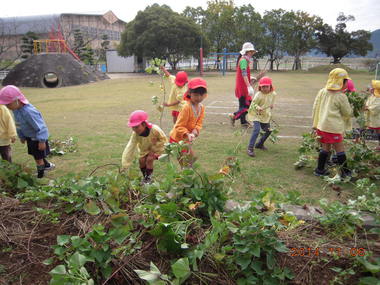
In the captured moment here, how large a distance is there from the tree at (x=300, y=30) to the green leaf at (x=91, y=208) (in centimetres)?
3997

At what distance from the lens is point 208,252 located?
71.8 inches

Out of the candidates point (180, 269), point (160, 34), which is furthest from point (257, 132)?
point (160, 34)

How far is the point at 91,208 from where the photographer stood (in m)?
2.08

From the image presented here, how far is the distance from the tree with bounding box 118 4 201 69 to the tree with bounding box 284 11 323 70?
12753 millimetres

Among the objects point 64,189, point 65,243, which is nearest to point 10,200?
point 64,189

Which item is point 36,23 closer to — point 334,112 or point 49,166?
point 49,166

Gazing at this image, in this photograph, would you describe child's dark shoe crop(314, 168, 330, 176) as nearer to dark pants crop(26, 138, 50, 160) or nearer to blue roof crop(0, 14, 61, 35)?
dark pants crop(26, 138, 50, 160)

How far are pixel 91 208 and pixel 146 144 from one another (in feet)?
6.69

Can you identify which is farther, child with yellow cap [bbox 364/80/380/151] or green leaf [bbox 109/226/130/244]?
child with yellow cap [bbox 364/80/380/151]

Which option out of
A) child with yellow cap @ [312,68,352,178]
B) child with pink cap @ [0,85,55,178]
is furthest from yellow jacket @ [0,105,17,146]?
child with yellow cap @ [312,68,352,178]

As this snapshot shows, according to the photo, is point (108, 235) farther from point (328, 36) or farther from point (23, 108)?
point (328, 36)

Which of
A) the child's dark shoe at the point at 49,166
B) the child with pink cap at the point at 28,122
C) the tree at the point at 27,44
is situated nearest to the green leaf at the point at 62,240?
the child with pink cap at the point at 28,122

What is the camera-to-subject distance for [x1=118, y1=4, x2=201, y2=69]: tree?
103 feet

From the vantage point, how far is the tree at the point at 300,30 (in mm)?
37562
